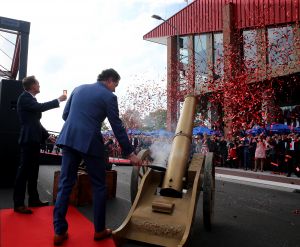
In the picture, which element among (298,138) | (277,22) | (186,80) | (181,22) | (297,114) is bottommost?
(298,138)

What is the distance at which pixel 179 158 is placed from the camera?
3.96 meters

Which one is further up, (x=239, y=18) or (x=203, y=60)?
(x=239, y=18)

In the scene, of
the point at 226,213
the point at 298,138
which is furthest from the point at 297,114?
the point at 226,213

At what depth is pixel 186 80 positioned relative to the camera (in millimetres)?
26109

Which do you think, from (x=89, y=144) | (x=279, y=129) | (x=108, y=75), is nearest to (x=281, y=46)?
(x=279, y=129)

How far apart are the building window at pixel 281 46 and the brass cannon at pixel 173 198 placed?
1602 centimetres

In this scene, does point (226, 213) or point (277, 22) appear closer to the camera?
point (226, 213)

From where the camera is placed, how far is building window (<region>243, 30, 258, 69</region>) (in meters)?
20.1

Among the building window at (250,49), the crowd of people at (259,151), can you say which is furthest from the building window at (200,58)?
the crowd of people at (259,151)

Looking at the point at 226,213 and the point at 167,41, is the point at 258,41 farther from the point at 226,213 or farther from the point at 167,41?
the point at 226,213

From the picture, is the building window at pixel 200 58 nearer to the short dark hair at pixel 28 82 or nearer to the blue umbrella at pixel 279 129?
the blue umbrella at pixel 279 129

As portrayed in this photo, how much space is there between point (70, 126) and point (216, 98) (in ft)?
67.1

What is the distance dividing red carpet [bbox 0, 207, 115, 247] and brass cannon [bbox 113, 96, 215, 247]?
0.36m

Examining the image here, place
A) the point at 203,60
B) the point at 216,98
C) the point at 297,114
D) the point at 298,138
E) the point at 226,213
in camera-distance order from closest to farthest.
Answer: the point at 226,213
the point at 298,138
the point at 297,114
the point at 216,98
the point at 203,60
